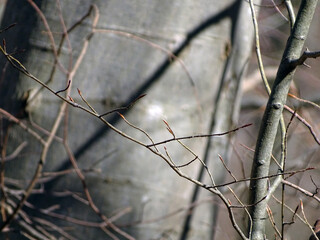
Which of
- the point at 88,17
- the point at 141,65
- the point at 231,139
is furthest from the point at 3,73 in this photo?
the point at 231,139

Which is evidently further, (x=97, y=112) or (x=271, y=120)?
(x=97, y=112)

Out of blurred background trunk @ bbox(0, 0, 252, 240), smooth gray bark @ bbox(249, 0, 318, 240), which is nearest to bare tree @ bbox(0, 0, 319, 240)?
blurred background trunk @ bbox(0, 0, 252, 240)

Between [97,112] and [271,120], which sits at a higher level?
[97,112]

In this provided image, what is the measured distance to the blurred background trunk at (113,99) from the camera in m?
2.21

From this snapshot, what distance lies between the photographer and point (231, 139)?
256 centimetres

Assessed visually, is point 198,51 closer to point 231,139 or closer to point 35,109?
point 231,139

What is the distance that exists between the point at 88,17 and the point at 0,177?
0.70m

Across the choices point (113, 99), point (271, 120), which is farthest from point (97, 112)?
point (271, 120)

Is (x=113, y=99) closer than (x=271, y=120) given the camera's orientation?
No

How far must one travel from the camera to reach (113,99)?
2.21 metres

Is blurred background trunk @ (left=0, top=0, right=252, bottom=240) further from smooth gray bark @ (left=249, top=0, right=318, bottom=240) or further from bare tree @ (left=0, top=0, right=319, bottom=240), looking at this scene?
smooth gray bark @ (left=249, top=0, right=318, bottom=240)

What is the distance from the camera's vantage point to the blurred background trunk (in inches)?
87.1

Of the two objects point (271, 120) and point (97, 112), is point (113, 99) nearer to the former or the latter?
point (97, 112)

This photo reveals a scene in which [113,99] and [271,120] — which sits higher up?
[113,99]
